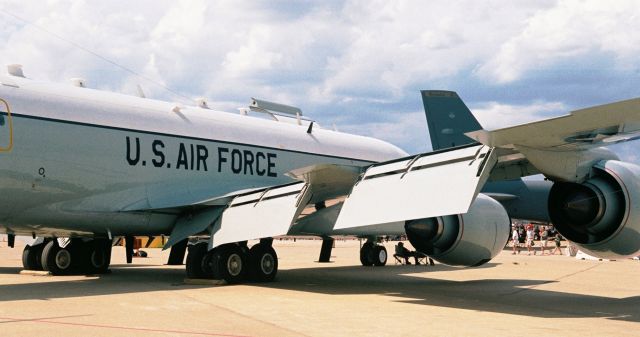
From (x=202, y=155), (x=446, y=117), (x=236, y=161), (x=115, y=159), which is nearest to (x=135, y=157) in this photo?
(x=115, y=159)

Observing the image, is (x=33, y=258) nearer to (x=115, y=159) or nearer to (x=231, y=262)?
(x=115, y=159)

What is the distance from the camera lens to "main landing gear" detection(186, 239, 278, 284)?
14359 millimetres

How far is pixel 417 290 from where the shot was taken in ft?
46.9

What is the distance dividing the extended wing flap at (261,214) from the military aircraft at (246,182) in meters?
0.03

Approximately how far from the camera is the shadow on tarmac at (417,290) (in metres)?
11.2

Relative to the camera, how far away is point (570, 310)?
435 inches

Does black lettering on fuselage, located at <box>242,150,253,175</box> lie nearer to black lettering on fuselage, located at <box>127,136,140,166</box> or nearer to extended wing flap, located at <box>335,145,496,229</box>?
black lettering on fuselage, located at <box>127,136,140,166</box>

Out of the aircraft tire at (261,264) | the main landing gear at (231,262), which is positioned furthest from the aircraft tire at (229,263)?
the aircraft tire at (261,264)

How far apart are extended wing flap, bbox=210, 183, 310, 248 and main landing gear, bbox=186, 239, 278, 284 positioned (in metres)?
0.60

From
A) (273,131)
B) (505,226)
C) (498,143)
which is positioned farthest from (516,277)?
(498,143)

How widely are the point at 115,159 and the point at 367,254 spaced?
11.7m

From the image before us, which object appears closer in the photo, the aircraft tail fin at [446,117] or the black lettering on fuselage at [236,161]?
the black lettering on fuselage at [236,161]

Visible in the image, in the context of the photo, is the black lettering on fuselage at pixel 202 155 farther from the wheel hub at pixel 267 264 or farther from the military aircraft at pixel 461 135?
the military aircraft at pixel 461 135

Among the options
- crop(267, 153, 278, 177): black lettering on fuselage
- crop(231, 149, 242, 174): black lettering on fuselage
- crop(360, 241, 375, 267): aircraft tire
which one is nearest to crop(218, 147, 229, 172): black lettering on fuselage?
crop(231, 149, 242, 174): black lettering on fuselage
